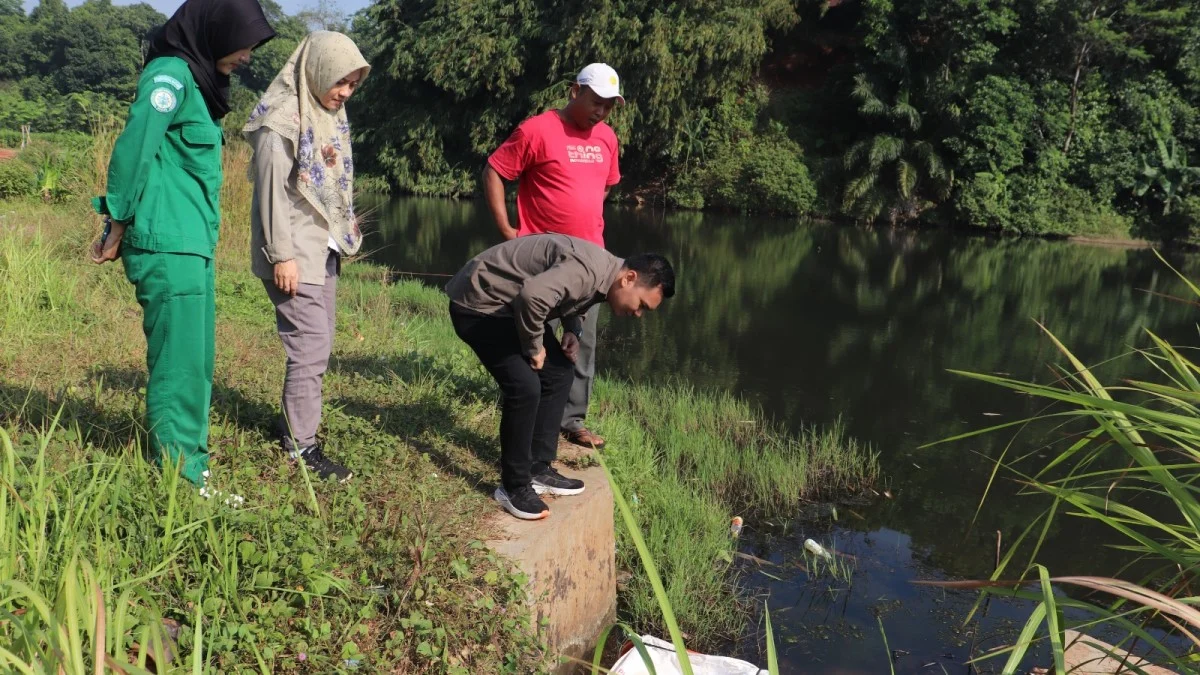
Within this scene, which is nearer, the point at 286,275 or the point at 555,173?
the point at 286,275

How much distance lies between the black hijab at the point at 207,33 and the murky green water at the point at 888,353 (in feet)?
9.60

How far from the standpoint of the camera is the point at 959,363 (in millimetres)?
8938

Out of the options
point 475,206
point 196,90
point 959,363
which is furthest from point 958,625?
point 475,206

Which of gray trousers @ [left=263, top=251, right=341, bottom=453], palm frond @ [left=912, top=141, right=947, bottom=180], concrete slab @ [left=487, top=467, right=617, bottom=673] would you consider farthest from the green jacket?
palm frond @ [left=912, top=141, right=947, bottom=180]

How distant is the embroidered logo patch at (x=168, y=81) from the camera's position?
2469 millimetres

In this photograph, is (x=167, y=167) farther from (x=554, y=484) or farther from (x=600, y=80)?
(x=600, y=80)

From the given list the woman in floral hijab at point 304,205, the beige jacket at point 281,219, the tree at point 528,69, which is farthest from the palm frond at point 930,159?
the beige jacket at point 281,219

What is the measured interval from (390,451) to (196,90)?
53.6 inches

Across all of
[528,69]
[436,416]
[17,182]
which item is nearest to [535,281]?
[436,416]

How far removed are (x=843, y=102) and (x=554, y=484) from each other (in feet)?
80.7

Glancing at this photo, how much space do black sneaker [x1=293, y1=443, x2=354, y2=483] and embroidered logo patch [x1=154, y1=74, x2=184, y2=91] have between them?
1.18 meters

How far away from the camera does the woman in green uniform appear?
2.47 metres

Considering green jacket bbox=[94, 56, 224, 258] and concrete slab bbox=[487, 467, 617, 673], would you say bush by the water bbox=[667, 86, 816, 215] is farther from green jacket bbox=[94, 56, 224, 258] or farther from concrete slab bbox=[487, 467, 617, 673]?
green jacket bbox=[94, 56, 224, 258]

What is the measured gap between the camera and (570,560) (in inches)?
126
